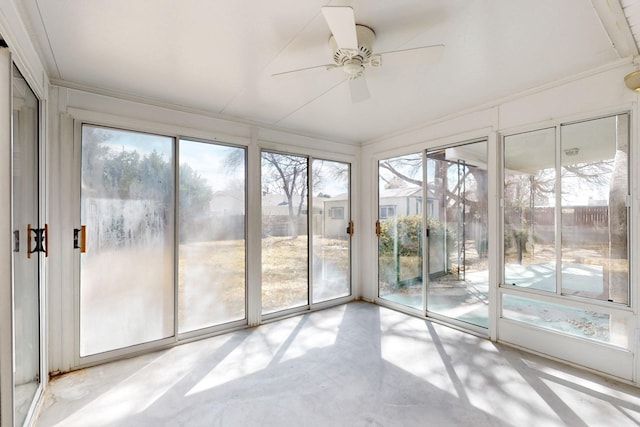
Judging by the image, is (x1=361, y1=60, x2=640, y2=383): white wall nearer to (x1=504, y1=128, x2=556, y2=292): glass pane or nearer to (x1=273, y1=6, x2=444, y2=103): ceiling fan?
(x1=504, y1=128, x2=556, y2=292): glass pane

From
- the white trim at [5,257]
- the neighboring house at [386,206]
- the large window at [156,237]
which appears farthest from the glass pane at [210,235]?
the white trim at [5,257]

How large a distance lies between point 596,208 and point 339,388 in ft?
8.61

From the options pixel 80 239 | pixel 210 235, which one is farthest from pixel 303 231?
pixel 80 239

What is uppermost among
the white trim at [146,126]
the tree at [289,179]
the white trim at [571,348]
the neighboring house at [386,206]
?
the white trim at [146,126]

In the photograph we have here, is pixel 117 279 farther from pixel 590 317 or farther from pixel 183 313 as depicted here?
pixel 590 317

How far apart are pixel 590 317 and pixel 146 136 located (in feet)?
14.5

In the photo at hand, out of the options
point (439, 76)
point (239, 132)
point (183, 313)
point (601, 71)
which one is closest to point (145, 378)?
point (183, 313)

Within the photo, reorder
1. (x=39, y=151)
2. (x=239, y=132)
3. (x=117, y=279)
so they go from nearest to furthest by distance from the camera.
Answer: (x=39, y=151), (x=117, y=279), (x=239, y=132)

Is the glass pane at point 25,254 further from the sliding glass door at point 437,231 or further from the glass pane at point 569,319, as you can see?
the glass pane at point 569,319

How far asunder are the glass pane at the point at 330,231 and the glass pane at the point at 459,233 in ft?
4.24

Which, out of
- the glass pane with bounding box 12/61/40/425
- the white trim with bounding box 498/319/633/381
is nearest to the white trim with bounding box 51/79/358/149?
the glass pane with bounding box 12/61/40/425

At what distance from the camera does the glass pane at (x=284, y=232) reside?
3.68 metres

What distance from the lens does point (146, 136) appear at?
2.87m

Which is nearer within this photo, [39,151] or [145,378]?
[39,151]
